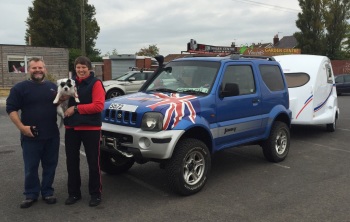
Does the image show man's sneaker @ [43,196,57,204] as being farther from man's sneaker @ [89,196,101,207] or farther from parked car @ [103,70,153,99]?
parked car @ [103,70,153,99]

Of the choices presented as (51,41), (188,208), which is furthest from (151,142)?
(51,41)

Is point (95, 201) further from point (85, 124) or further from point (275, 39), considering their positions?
point (275, 39)

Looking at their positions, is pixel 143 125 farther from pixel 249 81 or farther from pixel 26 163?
pixel 249 81

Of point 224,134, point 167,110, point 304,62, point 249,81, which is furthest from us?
point 304,62

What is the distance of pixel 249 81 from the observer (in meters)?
6.10

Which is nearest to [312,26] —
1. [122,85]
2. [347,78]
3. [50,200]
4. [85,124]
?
[347,78]

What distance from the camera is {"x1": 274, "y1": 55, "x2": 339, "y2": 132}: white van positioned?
877 centimetres

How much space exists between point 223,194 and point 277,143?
7.01ft

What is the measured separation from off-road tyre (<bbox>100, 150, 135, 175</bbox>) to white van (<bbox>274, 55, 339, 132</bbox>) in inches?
177

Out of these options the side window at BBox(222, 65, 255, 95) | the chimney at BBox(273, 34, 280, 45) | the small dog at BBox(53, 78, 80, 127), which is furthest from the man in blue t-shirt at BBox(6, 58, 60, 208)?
the chimney at BBox(273, 34, 280, 45)

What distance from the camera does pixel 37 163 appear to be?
4602mm

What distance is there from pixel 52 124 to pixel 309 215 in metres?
3.27

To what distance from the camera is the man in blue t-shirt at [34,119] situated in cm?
439

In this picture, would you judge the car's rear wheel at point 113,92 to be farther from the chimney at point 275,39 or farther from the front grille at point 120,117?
the chimney at point 275,39
